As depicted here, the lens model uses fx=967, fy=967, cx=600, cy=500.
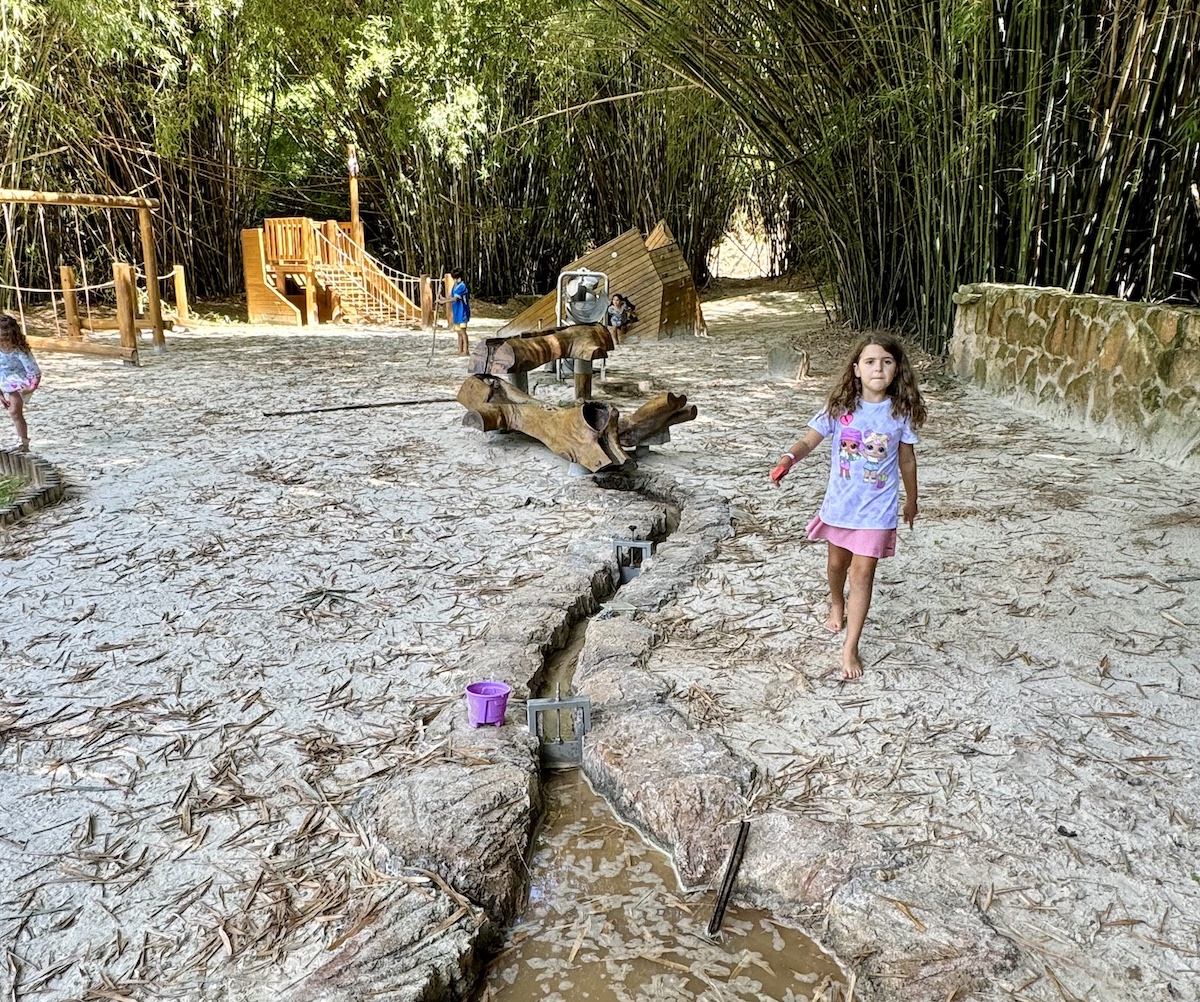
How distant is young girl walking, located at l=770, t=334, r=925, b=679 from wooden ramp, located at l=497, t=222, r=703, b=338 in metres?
6.62

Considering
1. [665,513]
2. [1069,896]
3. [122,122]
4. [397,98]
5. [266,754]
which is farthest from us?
[122,122]

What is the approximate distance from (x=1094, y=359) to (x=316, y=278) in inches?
318

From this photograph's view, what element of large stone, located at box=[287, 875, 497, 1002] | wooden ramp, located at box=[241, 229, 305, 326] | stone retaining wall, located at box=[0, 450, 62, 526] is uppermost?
wooden ramp, located at box=[241, 229, 305, 326]

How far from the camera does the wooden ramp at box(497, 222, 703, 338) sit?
8906 mm

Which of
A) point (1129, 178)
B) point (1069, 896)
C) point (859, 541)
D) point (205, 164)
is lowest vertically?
point (1069, 896)

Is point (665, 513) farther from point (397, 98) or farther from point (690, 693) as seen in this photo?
point (397, 98)

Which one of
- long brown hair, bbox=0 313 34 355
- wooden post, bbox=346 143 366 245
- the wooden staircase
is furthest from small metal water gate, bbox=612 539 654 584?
wooden post, bbox=346 143 366 245

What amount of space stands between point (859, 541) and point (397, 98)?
28.9 ft

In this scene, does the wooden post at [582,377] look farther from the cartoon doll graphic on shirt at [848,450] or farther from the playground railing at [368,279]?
the playground railing at [368,279]

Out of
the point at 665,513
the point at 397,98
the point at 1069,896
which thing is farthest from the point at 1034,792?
the point at 397,98

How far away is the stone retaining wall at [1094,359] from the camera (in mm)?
4375

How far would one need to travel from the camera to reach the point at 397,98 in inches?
383

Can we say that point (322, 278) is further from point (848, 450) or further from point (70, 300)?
point (848, 450)

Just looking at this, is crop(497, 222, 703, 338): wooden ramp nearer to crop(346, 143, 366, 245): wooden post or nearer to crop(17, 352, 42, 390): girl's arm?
crop(346, 143, 366, 245): wooden post
